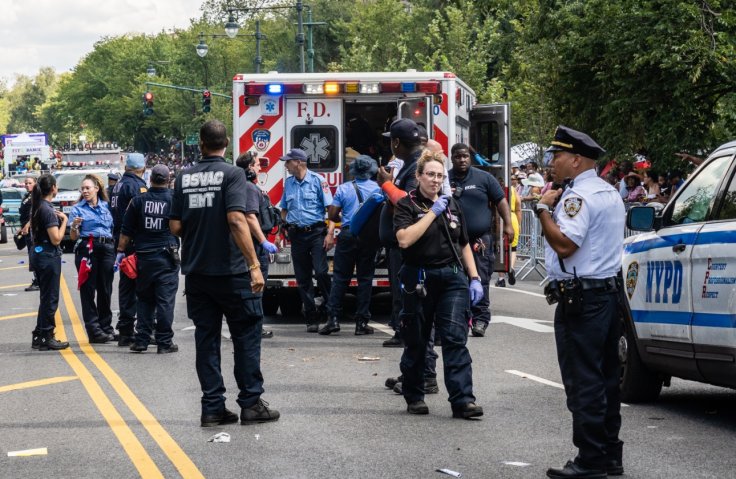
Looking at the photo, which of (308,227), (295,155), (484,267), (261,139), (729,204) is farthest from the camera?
(261,139)

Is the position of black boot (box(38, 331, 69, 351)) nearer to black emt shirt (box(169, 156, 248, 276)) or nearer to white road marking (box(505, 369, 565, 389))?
white road marking (box(505, 369, 565, 389))

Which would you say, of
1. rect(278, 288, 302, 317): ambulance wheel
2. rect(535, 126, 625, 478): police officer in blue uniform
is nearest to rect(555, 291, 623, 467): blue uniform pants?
rect(535, 126, 625, 478): police officer in blue uniform

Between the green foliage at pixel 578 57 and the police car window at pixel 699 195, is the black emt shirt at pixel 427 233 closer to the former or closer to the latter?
the police car window at pixel 699 195

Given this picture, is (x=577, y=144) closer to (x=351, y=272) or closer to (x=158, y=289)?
(x=158, y=289)

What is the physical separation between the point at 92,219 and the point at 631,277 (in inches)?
256

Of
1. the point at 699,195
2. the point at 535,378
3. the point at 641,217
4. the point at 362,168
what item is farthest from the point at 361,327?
the point at 699,195

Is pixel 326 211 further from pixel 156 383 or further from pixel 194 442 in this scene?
pixel 194 442

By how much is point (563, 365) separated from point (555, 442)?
1.22 meters

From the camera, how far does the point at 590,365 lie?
21.1 feet

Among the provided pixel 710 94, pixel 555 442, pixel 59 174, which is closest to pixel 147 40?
pixel 59 174

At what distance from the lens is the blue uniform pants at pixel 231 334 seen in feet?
27.0

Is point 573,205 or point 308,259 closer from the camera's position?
point 573,205

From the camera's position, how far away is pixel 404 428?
26.6 ft

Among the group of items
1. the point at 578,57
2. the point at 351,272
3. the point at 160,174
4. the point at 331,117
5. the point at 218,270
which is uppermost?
the point at 578,57
